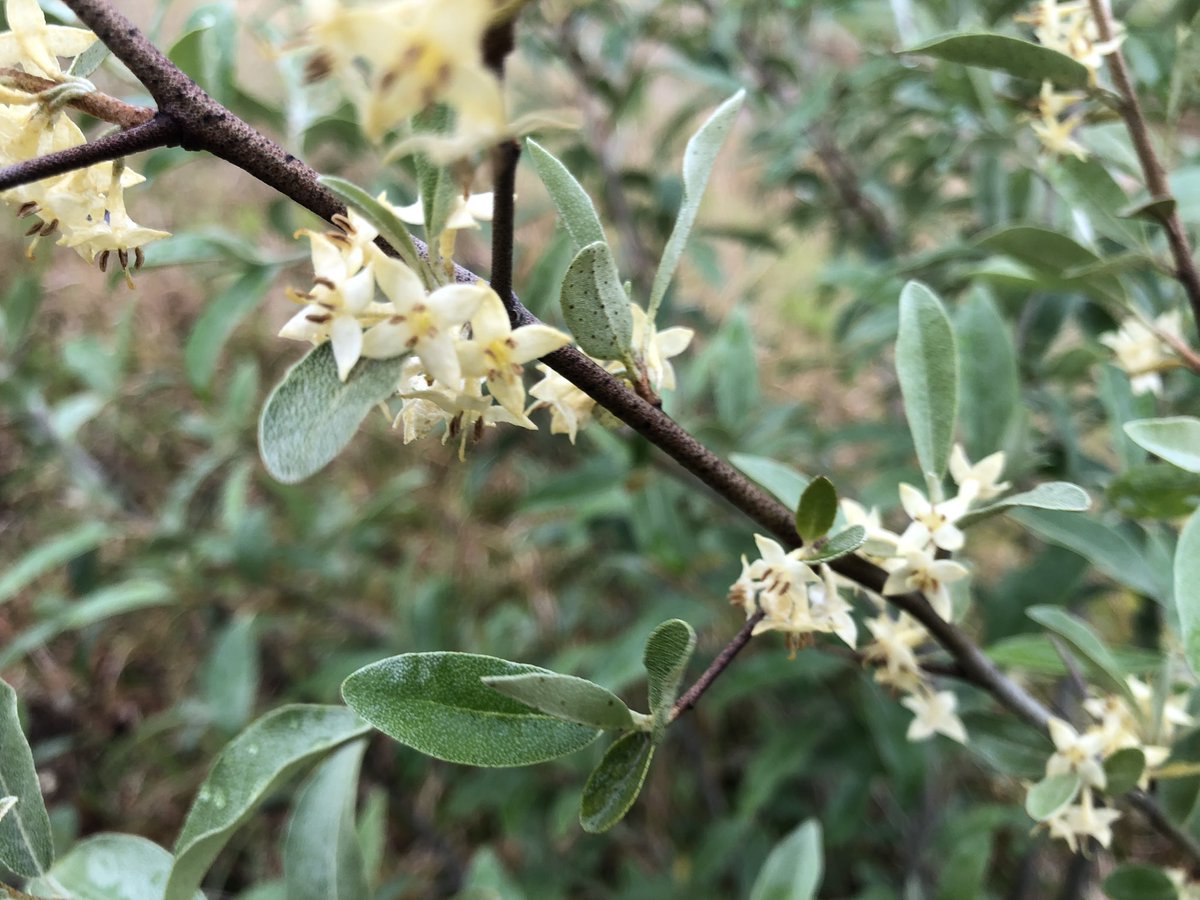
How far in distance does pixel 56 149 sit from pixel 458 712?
1.08 feet

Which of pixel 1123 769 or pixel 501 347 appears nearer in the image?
pixel 501 347

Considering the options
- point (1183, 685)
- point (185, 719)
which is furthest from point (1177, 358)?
point (185, 719)

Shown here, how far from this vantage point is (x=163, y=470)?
7.91 ft

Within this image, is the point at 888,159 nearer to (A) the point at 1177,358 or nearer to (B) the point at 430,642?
(A) the point at 1177,358

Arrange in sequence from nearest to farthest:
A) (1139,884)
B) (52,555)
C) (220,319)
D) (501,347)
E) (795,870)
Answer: (501,347)
(1139,884)
(795,870)
(220,319)
(52,555)

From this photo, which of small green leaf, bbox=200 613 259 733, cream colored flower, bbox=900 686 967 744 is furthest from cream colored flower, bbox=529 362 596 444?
small green leaf, bbox=200 613 259 733

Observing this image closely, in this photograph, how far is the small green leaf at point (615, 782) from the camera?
413mm

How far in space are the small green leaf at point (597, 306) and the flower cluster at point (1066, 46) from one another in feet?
1.37

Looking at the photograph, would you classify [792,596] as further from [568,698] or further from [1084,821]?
[1084,821]

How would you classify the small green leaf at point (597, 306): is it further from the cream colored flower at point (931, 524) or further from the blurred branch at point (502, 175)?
the cream colored flower at point (931, 524)

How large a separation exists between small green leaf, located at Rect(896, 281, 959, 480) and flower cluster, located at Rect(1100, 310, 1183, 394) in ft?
0.75

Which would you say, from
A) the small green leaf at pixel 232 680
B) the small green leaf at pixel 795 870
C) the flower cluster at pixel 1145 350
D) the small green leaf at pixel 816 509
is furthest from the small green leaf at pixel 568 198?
the small green leaf at pixel 232 680

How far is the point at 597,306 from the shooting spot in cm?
41

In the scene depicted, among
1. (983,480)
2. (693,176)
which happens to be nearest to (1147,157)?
(983,480)
